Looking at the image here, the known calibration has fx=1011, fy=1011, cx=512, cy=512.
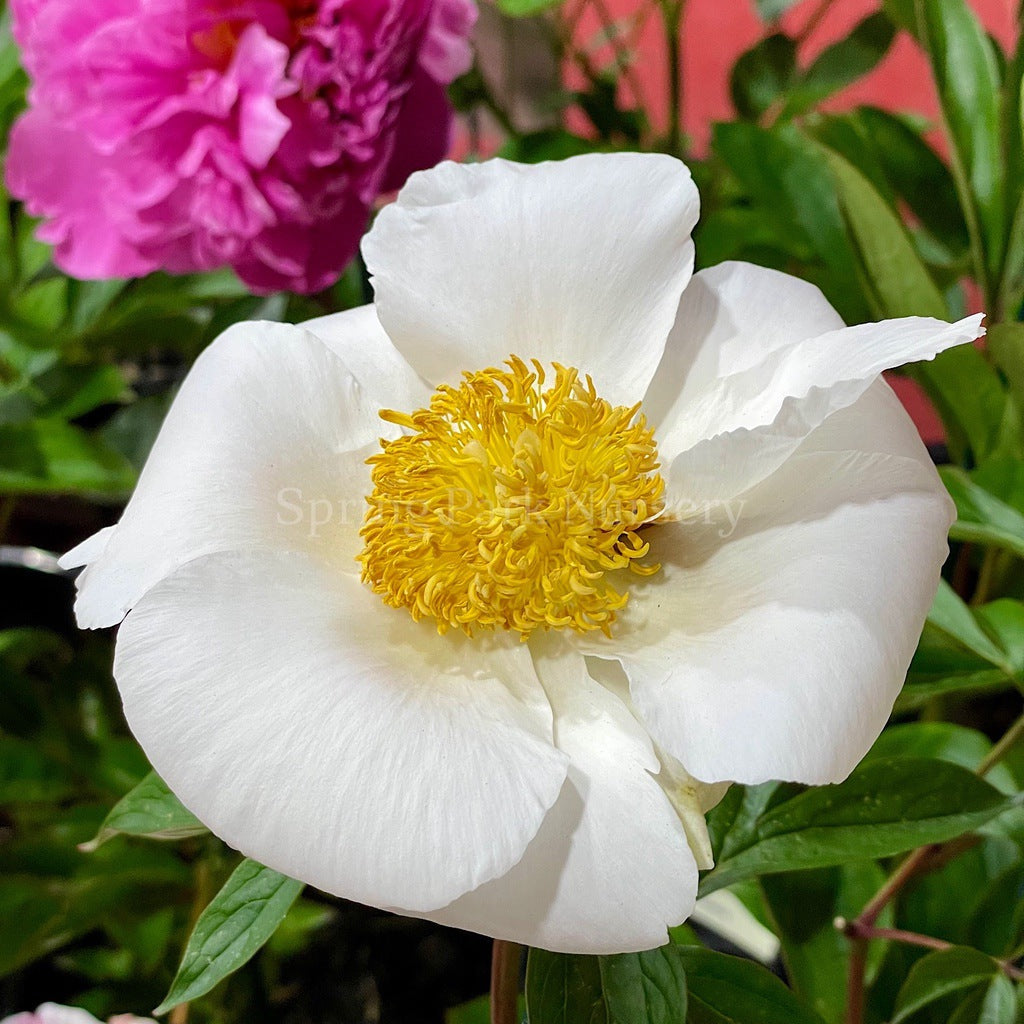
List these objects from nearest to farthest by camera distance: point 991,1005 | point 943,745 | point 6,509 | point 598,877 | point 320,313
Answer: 1. point 598,877
2. point 991,1005
3. point 943,745
4. point 320,313
5. point 6,509

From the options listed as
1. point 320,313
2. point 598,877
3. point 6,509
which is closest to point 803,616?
point 598,877

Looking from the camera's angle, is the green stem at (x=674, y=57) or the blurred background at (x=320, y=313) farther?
the green stem at (x=674, y=57)

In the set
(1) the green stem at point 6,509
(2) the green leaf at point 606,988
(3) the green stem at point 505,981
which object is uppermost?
(2) the green leaf at point 606,988

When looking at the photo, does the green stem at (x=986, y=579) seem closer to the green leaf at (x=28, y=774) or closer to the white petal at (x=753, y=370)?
the white petal at (x=753, y=370)

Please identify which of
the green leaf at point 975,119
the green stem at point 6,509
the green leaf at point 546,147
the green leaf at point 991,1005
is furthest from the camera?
the green stem at point 6,509

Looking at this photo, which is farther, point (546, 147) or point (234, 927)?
point (546, 147)

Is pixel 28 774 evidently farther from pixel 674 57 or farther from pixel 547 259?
pixel 674 57

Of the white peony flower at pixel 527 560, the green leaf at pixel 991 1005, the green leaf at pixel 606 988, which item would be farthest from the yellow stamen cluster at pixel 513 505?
the green leaf at pixel 991 1005
